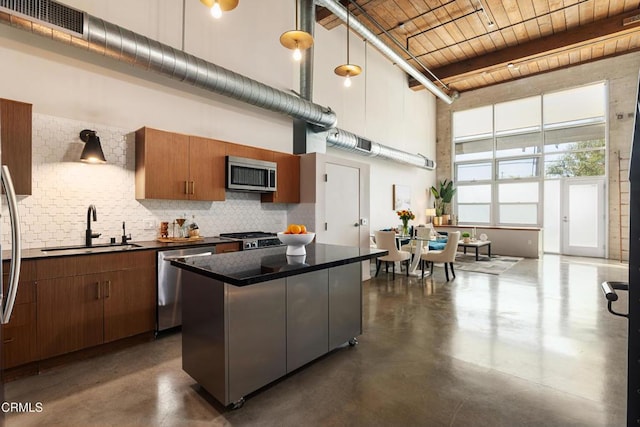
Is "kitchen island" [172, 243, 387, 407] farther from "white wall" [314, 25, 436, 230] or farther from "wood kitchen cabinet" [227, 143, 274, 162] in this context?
"white wall" [314, 25, 436, 230]

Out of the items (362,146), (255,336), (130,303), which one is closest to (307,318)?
(255,336)

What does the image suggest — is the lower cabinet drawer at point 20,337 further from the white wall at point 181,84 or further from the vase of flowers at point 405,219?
the vase of flowers at point 405,219

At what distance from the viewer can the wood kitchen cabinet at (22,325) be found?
2395 mm

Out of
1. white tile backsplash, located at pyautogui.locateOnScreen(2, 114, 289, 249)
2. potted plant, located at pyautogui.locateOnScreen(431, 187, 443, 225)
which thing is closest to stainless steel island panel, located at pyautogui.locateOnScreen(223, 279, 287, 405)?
white tile backsplash, located at pyautogui.locateOnScreen(2, 114, 289, 249)

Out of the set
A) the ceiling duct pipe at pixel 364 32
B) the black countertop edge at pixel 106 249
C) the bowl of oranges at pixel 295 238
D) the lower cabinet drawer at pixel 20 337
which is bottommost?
the lower cabinet drawer at pixel 20 337

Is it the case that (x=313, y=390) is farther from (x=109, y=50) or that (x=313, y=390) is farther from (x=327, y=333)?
(x=109, y=50)

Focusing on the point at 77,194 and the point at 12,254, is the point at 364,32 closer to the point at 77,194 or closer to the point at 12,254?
the point at 77,194

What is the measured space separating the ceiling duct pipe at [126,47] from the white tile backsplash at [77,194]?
2.73ft

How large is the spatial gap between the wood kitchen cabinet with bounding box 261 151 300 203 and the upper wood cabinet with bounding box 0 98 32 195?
283cm

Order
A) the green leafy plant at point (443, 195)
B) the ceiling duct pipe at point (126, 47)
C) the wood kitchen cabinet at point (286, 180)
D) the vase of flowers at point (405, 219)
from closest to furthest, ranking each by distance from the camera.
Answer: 1. the ceiling duct pipe at point (126, 47)
2. the wood kitchen cabinet at point (286, 180)
3. the vase of flowers at point (405, 219)
4. the green leafy plant at point (443, 195)

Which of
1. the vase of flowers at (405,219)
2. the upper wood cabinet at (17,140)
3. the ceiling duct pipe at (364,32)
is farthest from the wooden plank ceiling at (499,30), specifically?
the upper wood cabinet at (17,140)

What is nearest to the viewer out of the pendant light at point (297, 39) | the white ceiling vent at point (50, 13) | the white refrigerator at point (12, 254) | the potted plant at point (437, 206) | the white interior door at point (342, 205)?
the white refrigerator at point (12, 254)

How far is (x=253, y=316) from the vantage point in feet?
7.07

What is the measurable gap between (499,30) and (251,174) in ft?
22.3
